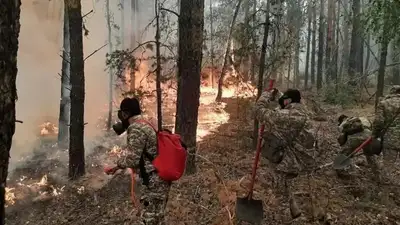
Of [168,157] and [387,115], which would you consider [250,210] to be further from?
[387,115]

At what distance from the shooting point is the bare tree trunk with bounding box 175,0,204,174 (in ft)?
25.2

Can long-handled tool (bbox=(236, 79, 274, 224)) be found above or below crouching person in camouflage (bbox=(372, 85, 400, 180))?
below

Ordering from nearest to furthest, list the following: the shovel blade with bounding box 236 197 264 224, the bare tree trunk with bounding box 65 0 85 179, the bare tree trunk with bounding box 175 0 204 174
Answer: the shovel blade with bounding box 236 197 264 224, the bare tree trunk with bounding box 175 0 204 174, the bare tree trunk with bounding box 65 0 85 179

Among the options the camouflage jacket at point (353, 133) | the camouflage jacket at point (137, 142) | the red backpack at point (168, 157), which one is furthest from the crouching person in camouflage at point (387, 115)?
the camouflage jacket at point (137, 142)

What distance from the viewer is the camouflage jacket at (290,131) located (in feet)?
21.1

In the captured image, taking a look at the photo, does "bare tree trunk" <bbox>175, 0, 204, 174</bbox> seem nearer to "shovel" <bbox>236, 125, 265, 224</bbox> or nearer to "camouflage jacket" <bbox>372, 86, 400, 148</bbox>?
"shovel" <bbox>236, 125, 265, 224</bbox>

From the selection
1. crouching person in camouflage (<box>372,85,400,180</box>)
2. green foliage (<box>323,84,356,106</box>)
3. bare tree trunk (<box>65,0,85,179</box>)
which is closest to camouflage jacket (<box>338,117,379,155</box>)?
crouching person in camouflage (<box>372,85,400,180</box>)

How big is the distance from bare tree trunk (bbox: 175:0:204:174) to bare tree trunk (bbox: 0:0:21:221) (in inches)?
215

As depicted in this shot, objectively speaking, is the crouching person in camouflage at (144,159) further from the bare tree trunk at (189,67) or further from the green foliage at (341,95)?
the green foliage at (341,95)

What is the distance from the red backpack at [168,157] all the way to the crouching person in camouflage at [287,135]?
2.12 meters

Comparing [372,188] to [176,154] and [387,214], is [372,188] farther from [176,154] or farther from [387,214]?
[176,154]

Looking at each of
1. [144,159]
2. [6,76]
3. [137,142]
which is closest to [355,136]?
[144,159]

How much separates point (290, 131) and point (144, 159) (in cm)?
278

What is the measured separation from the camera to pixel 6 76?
2.33 metres
